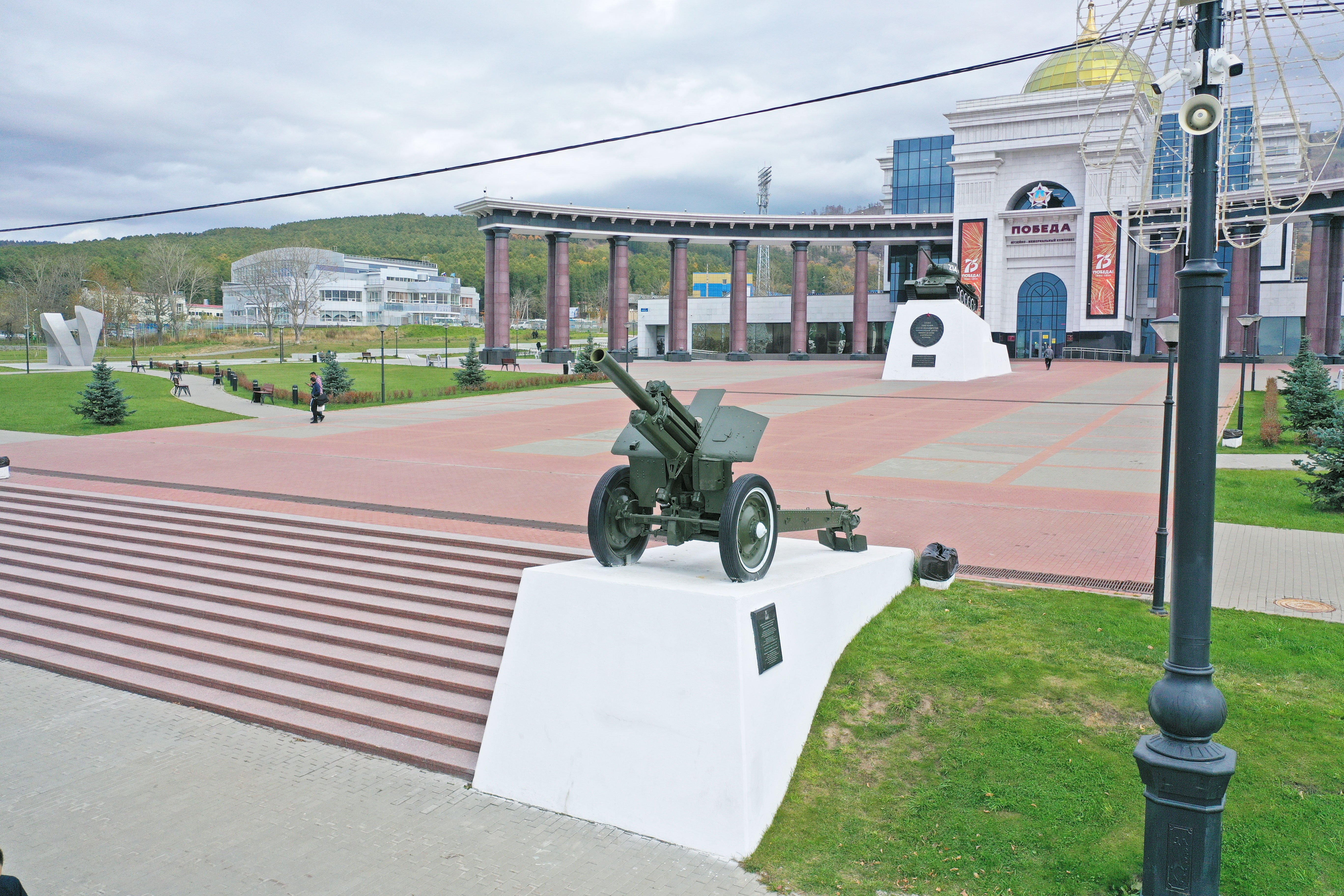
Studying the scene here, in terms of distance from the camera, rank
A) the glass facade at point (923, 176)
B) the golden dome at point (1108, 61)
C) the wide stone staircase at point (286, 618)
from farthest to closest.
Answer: the glass facade at point (923, 176) < the wide stone staircase at point (286, 618) < the golden dome at point (1108, 61)

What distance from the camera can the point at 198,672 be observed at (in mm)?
9352

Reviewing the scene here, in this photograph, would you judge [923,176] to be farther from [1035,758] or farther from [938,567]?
[1035,758]

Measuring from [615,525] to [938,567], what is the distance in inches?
175

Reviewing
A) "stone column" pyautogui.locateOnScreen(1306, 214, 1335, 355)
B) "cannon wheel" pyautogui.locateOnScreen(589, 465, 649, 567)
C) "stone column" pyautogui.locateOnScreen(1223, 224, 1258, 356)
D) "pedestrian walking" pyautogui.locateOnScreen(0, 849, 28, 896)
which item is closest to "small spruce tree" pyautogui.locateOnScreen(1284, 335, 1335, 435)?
"cannon wheel" pyautogui.locateOnScreen(589, 465, 649, 567)

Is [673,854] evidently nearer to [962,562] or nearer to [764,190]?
[962,562]

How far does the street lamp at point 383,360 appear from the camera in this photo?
36062 millimetres

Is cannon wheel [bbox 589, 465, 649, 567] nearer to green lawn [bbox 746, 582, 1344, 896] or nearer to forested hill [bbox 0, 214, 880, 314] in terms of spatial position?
green lawn [bbox 746, 582, 1344, 896]

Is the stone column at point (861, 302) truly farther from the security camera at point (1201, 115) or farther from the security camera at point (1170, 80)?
the security camera at point (1201, 115)

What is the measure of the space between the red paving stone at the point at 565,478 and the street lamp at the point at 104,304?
66860mm

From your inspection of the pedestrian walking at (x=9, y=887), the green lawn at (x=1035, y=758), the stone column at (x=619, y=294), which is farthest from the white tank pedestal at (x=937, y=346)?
the pedestrian walking at (x=9, y=887)

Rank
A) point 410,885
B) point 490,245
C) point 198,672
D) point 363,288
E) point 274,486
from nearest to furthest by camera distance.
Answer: point 410,885, point 198,672, point 274,486, point 490,245, point 363,288

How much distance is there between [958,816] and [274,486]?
532 inches

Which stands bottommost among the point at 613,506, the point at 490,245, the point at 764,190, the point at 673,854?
the point at 673,854

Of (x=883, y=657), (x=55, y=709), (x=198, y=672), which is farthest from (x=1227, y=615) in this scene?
(x=55, y=709)
